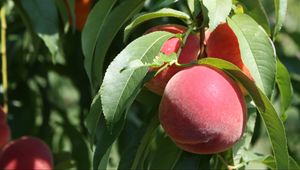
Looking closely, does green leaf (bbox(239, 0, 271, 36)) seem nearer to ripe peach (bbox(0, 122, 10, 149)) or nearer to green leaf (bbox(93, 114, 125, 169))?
green leaf (bbox(93, 114, 125, 169))

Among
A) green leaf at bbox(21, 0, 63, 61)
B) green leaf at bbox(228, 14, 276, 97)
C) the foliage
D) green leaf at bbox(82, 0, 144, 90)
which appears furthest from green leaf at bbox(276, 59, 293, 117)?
green leaf at bbox(21, 0, 63, 61)

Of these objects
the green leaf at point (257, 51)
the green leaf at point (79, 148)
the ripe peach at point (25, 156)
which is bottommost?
the green leaf at point (79, 148)

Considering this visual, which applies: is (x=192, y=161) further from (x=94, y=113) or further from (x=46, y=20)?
(x=46, y=20)

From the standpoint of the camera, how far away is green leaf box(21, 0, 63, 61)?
4.08 ft

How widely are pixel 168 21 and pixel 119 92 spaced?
2.23 feet

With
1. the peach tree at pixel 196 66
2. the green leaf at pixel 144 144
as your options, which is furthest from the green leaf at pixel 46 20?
the green leaf at pixel 144 144

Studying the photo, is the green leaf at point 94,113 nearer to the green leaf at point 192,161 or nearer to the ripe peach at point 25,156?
the green leaf at point 192,161

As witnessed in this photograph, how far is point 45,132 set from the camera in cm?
173

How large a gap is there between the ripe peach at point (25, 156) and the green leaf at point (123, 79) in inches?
19.2

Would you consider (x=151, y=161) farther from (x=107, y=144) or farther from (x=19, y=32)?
(x=19, y=32)

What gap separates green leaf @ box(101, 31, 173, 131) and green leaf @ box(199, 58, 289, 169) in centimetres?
7

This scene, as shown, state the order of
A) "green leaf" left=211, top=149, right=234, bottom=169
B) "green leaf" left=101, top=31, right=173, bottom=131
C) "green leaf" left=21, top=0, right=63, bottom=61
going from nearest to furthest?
"green leaf" left=101, top=31, right=173, bottom=131, "green leaf" left=211, top=149, right=234, bottom=169, "green leaf" left=21, top=0, right=63, bottom=61

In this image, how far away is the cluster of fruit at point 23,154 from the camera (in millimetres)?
1362

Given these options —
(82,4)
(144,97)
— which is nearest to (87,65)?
(144,97)
